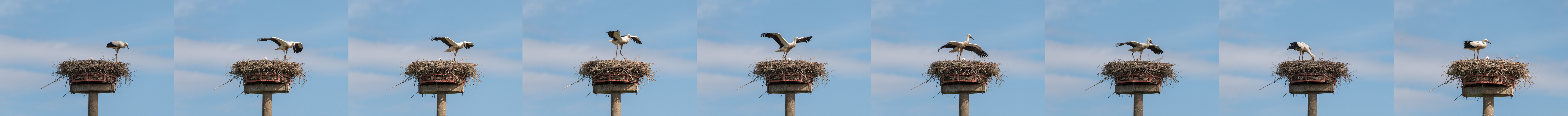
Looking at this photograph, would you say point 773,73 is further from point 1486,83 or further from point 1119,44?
point 1486,83

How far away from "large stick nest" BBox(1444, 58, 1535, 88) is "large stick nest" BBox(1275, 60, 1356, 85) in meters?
2.62

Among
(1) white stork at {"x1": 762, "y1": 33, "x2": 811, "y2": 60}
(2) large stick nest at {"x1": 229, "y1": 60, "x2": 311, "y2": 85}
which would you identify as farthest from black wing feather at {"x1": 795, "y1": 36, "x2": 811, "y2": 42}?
(2) large stick nest at {"x1": 229, "y1": 60, "x2": 311, "y2": 85}

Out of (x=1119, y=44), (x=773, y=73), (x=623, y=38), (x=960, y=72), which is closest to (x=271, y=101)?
(x=623, y=38)

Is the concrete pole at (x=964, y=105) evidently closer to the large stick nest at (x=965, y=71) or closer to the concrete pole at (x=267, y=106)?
the large stick nest at (x=965, y=71)

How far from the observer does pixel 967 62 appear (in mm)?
32375

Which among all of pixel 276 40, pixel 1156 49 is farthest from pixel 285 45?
pixel 1156 49

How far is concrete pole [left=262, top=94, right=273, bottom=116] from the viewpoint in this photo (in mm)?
34031

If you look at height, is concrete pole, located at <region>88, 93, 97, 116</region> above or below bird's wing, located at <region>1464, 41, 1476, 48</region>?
below

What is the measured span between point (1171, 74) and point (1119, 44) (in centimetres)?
221

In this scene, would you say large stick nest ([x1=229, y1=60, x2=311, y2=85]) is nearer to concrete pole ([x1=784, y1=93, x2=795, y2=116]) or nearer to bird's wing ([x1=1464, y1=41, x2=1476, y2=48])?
concrete pole ([x1=784, y1=93, x2=795, y2=116])

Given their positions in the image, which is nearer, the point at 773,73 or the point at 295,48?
the point at 773,73

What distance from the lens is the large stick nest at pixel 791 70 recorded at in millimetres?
32281

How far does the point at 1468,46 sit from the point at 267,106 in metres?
26.5

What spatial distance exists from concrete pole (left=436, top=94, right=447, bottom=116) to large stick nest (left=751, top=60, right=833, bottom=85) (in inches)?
256
